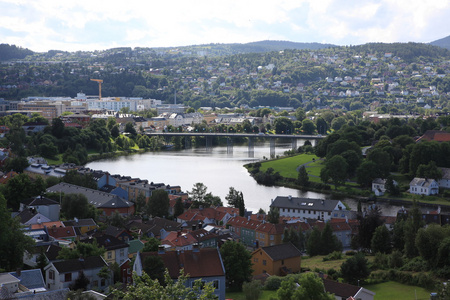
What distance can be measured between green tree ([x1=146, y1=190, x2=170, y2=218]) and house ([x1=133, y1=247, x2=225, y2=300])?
10.7 meters

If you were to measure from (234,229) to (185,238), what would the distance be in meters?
3.98

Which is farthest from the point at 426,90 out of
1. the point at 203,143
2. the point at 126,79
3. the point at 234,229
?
the point at 234,229

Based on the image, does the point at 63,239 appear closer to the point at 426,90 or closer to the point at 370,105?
the point at 370,105

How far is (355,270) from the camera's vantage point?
15.9m

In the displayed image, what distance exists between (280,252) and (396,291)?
3354mm

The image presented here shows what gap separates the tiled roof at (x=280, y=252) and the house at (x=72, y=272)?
189 inches

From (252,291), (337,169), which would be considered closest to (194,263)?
(252,291)

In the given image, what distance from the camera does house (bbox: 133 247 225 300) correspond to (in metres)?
13.5

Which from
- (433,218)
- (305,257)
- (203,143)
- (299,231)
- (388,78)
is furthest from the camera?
(388,78)

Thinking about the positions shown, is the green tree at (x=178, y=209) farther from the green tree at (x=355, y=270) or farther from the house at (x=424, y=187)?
the house at (x=424, y=187)

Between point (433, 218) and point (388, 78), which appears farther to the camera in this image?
point (388, 78)

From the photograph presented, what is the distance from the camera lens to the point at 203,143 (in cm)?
5975

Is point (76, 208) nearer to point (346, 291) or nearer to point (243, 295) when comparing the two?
point (243, 295)

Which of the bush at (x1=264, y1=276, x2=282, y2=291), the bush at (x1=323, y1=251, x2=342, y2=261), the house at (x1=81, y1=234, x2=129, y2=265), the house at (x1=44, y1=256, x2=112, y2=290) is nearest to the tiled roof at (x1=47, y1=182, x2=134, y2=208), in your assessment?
the house at (x1=81, y1=234, x2=129, y2=265)
